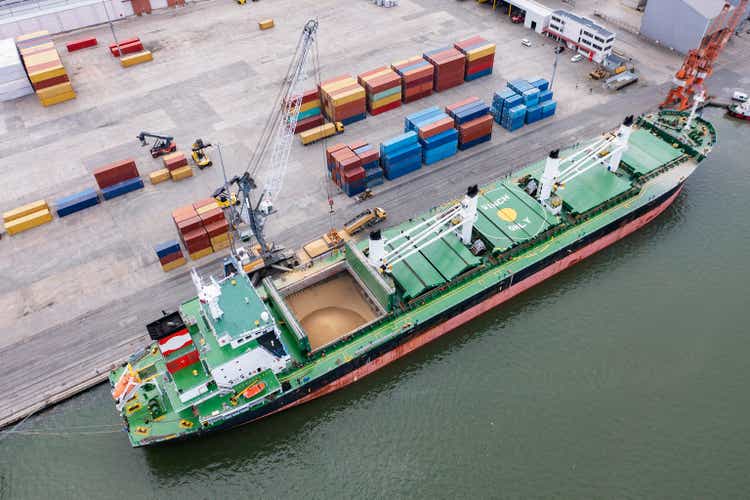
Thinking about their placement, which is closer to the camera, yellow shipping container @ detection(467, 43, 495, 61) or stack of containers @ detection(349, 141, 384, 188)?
stack of containers @ detection(349, 141, 384, 188)

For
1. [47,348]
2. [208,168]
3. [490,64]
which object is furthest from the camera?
[490,64]

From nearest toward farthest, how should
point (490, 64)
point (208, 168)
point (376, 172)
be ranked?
point (376, 172) → point (208, 168) → point (490, 64)

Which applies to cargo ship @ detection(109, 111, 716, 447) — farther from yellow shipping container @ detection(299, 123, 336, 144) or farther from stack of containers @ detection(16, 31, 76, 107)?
stack of containers @ detection(16, 31, 76, 107)

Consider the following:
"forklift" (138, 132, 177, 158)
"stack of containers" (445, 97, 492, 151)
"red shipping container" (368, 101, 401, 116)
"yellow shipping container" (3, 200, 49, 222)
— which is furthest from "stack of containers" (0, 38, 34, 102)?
"stack of containers" (445, 97, 492, 151)

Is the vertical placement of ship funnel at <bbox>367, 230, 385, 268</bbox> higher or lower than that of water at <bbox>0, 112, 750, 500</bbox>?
higher

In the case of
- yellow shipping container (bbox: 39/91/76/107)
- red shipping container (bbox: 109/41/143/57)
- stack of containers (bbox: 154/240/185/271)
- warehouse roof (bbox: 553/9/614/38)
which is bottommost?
stack of containers (bbox: 154/240/185/271)

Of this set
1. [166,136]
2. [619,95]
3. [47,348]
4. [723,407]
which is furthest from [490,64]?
[47,348]

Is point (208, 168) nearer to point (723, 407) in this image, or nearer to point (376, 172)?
point (376, 172)

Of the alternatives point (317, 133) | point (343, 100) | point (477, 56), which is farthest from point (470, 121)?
point (317, 133)
